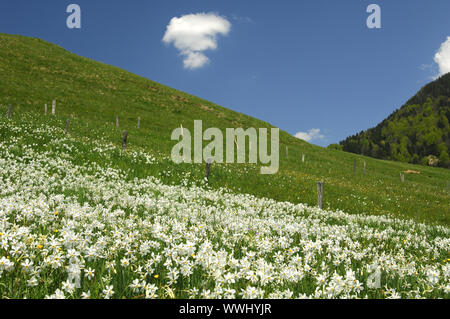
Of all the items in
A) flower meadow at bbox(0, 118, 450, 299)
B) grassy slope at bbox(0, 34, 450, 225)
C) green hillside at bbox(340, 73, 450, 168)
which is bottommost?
flower meadow at bbox(0, 118, 450, 299)

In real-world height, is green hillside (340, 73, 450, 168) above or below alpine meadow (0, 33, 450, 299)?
above

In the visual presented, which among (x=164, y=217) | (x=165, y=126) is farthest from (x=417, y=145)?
(x=164, y=217)

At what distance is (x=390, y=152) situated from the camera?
565 ft

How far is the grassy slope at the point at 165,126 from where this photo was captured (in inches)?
752

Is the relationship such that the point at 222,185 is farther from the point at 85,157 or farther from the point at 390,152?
the point at 390,152

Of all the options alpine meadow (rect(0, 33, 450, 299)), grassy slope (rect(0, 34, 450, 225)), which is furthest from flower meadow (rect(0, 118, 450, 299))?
grassy slope (rect(0, 34, 450, 225))

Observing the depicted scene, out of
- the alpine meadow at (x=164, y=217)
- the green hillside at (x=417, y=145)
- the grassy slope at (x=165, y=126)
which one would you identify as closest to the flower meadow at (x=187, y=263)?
the alpine meadow at (x=164, y=217)

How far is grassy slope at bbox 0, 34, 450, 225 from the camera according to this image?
62.7 ft

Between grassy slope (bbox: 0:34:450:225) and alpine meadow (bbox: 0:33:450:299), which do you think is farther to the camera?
grassy slope (bbox: 0:34:450:225)

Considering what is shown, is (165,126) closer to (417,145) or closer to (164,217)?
(164,217)

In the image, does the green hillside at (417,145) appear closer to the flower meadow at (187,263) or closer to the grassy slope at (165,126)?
the grassy slope at (165,126)

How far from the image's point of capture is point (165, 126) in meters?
41.8

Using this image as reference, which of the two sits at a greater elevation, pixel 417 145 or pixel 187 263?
pixel 417 145

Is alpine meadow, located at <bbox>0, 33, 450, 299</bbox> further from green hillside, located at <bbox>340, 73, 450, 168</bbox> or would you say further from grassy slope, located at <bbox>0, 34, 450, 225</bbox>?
green hillside, located at <bbox>340, 73, 450, 168</bbox>
